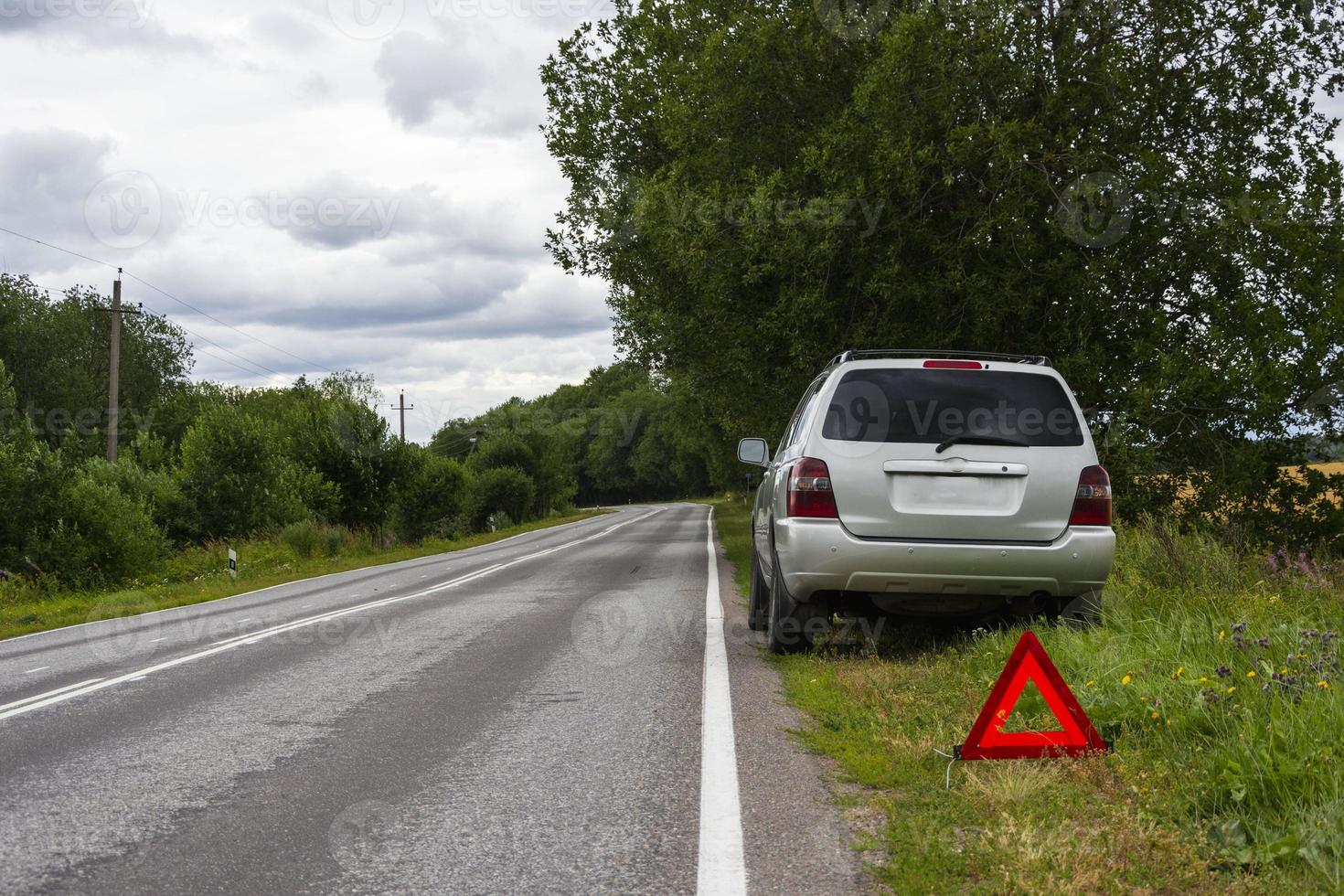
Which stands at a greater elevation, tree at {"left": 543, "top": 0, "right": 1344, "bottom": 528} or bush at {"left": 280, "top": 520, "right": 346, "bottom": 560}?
tree at {"left": 543, "top": 0, "right": 1344, "bottom": 528}

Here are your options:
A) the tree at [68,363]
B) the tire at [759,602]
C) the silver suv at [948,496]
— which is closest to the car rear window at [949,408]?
the silver suv at [948,496]

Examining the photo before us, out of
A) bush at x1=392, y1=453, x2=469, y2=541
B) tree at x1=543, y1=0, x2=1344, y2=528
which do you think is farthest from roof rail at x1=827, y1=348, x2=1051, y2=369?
bush at x1=392, y1=453, x2=469, y2=541

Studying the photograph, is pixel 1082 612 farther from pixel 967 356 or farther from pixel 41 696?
pixel 41 696

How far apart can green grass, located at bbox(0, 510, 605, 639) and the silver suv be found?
1198 centimetres

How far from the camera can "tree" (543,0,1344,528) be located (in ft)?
40.6

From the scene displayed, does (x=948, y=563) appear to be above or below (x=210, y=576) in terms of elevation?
above

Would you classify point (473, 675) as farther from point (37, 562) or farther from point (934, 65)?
point (37, 562)

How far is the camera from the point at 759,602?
30.3 feet

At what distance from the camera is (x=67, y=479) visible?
2448 cm

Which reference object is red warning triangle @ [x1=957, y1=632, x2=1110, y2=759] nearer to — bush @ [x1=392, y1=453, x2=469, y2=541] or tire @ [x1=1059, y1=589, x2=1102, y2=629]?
tire @ [x1=1059, y1=589, x2=1102, y2=629]

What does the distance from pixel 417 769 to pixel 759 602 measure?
4.79 metres

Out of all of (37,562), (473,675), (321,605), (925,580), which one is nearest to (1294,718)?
(925,580)

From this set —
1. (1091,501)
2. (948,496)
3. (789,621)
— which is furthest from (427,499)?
(1091,501)

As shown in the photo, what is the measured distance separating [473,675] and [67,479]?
21.1m
